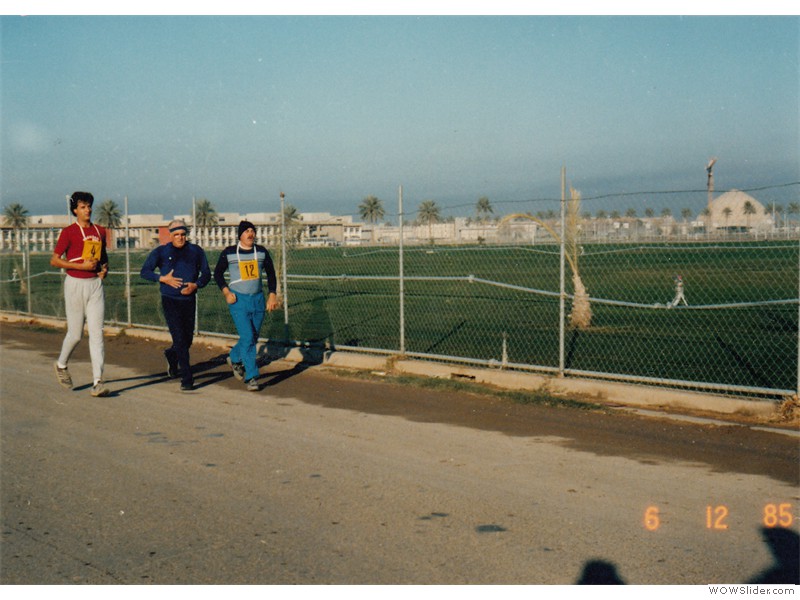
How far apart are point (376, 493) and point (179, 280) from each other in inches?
193

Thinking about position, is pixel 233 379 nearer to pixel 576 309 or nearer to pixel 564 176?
pixel 564 176

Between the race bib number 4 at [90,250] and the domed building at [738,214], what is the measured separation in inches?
258

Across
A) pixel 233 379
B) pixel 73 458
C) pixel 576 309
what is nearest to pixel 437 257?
pixel 576 309

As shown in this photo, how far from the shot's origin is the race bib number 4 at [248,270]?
32.8 feet

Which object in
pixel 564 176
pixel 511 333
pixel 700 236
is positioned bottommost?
pixel 511 333

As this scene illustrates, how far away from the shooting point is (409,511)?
18.1 feet

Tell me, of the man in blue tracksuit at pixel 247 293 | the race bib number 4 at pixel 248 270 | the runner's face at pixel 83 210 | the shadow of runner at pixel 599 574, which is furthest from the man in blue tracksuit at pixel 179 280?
the shadow of runner at pixel 599 574

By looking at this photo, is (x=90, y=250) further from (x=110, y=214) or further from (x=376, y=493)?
(x=110, y=214)

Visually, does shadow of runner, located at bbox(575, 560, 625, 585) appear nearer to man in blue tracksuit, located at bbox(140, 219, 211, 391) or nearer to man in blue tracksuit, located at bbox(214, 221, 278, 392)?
man in blue tracksuit, located at bbox(214, 221, 278, 392)

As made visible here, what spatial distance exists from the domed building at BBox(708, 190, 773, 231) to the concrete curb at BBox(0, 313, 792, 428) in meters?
2.04

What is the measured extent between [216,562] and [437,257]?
153 ft

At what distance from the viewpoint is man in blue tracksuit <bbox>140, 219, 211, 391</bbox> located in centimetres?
995

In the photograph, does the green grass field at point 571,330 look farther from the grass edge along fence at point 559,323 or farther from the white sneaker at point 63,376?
the white sneaker at point 63,376

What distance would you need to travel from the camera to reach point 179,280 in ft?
32.5
